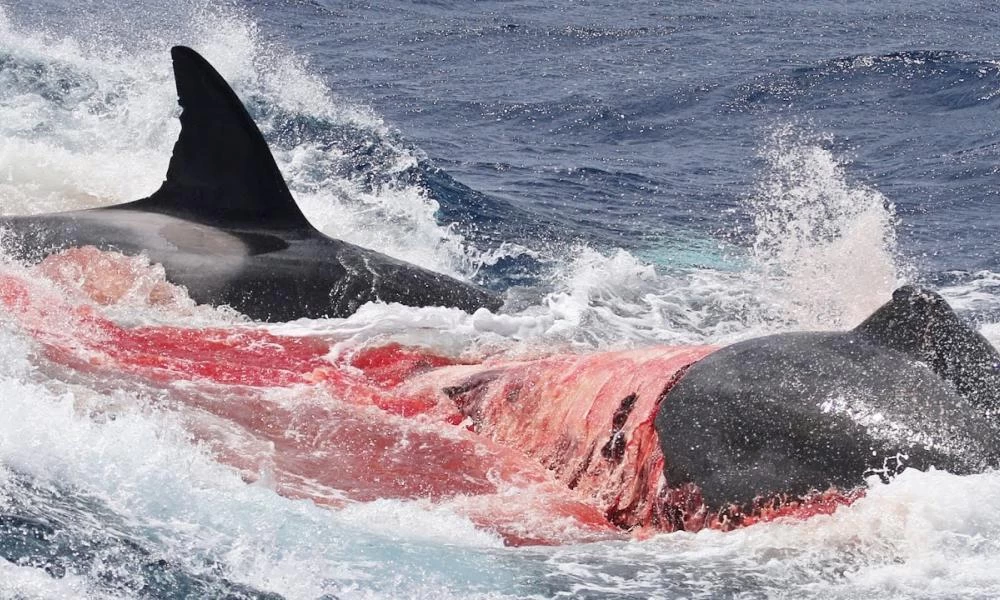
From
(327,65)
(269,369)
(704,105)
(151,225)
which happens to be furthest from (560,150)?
(269,369)

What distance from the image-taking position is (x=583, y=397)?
7918 millimetres

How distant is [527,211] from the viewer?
17047 millimetres

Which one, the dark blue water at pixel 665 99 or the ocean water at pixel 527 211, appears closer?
the ocean water at pixel 527 211

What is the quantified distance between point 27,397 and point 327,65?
67.2 feet

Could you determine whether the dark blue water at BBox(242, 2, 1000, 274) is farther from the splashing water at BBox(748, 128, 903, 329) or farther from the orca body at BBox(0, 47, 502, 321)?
the orca body at BBox(0, 47, 502, 321)

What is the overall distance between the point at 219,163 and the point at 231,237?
602mm

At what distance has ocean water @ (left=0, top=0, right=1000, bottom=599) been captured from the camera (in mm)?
5691

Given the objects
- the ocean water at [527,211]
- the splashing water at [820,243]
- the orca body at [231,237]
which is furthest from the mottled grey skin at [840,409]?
the splashing water at [820,243]

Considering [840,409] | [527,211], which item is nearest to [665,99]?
[527,211]

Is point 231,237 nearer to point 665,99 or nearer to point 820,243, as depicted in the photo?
point 820,243

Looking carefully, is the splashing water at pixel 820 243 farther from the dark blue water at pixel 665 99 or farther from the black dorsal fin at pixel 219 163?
the black dorsal fin at pixel 219 163

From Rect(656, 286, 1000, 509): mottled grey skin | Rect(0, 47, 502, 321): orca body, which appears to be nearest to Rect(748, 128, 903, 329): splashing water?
Rect(0, 47, 502, 321): orca body

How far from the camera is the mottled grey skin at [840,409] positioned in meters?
6.32

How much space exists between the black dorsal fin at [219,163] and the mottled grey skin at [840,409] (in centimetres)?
465
